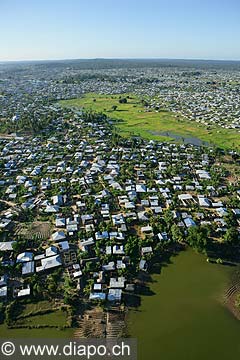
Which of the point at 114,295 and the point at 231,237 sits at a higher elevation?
the point at 231,237

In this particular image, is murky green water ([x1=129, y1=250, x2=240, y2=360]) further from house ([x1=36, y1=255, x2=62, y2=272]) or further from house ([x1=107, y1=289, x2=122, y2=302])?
house ([x1=36, y1=255, x2=62, y2=272])

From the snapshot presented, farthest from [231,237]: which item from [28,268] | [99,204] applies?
[28,268]

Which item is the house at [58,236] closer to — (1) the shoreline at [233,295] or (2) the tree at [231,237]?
(1) the shoreline at [233,295]

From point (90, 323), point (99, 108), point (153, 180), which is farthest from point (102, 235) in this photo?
point (99, 108)

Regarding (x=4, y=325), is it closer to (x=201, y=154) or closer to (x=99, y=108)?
(x=201, y=154)

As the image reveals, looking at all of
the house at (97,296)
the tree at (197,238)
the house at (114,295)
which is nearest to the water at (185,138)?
the tree at (197,238)

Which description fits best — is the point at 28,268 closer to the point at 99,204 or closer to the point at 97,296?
the point at 97,296
